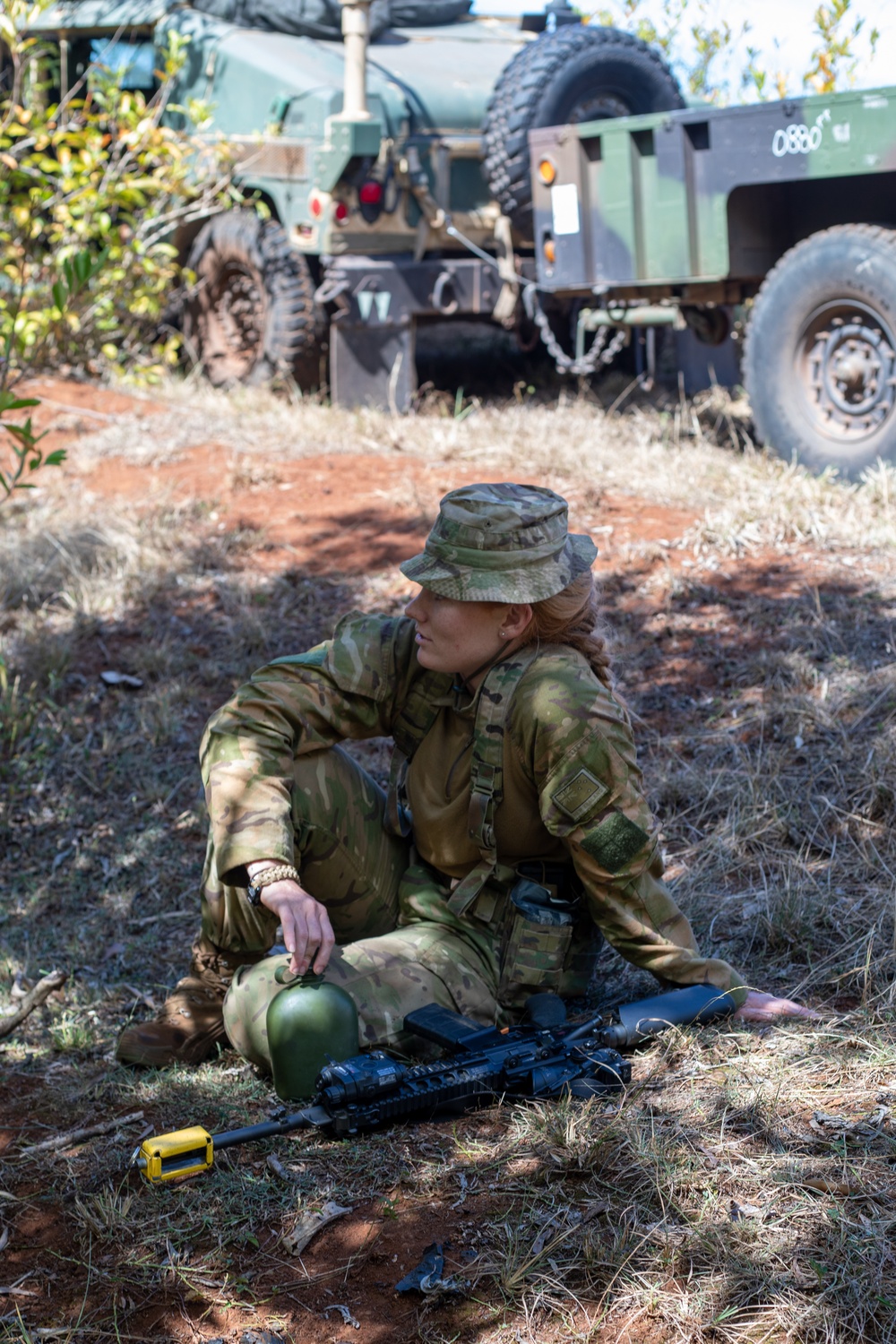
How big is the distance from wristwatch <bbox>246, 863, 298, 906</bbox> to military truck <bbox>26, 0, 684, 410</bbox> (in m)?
5.10

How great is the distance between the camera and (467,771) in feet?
8.89

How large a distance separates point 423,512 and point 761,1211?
3.89 m

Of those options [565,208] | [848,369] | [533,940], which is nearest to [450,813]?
[533,940]

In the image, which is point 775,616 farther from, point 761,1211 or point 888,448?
point 761,1211

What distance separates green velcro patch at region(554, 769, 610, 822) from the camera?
2.51 meters

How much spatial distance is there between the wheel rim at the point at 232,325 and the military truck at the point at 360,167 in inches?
0.6

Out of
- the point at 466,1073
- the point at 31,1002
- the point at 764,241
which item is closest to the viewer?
the point at 466,1073

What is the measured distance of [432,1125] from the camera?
242 cm

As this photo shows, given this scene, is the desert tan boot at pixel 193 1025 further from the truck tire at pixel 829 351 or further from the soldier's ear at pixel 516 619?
the truck tire at pixel 829 351

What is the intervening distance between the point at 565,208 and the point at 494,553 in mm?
4747

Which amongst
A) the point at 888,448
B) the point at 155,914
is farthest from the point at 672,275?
the point at 155,914

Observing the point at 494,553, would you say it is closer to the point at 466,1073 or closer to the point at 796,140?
the point at 466,1073

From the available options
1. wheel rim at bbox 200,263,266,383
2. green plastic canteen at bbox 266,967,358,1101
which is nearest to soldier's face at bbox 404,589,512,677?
green plastic canteen at bbox 266,967,358,1101

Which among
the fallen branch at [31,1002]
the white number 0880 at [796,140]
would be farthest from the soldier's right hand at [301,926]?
the white number 0880 at [796,140]
